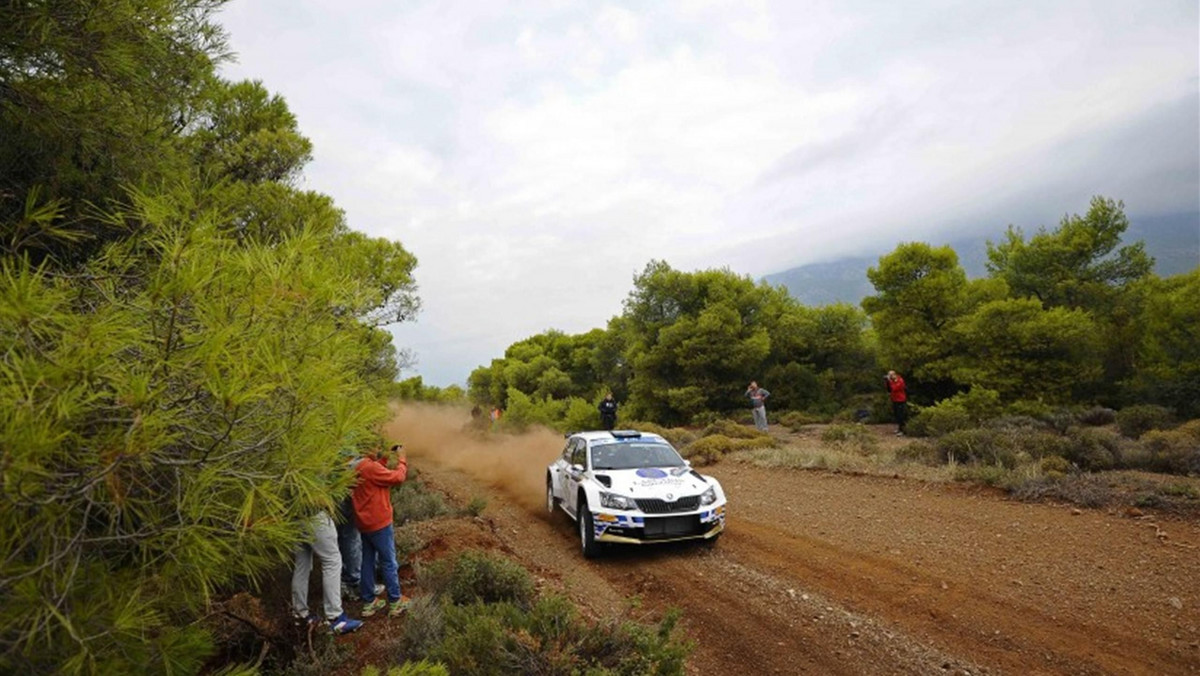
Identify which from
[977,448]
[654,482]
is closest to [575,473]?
[654,482]

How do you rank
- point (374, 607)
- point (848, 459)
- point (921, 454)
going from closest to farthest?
point (374, 607) → point (921, 454) → point (848, 459)

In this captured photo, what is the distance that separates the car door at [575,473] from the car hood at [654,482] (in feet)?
1.37

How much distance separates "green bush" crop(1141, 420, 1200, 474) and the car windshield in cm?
883

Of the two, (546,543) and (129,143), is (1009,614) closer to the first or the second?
(546,543)

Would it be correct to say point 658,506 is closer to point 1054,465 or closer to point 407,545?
point 407,545

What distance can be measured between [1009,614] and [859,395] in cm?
2266

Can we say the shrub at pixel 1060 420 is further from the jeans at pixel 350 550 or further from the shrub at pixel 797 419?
the jeans at pixel 350 550

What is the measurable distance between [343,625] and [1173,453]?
13502mm

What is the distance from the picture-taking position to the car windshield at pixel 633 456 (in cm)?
852

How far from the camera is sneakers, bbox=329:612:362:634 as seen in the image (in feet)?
16.4

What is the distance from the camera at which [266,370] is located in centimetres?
229

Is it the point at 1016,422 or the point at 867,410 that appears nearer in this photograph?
the point at 1016,422

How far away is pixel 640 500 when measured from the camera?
7426 mm

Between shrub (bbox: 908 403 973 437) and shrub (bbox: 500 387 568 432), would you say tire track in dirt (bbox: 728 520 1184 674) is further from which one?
shrub (bbox: 500 387 568 432)
